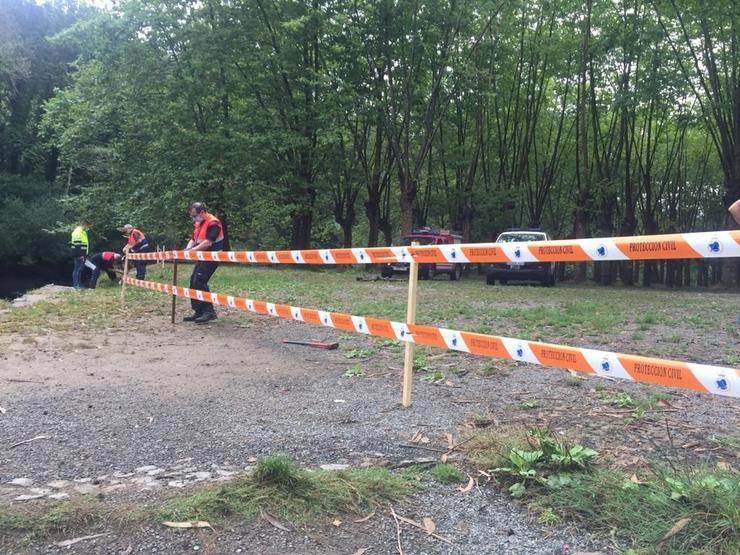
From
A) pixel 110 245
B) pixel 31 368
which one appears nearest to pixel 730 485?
pixel 31 368

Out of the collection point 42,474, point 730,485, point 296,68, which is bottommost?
point 42,474

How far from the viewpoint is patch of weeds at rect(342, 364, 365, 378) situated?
209 inches

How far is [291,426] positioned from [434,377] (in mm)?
1726

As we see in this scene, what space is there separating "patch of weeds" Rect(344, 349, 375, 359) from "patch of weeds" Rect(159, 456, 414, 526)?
3258mm

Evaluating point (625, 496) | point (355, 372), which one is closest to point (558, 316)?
point (355, 372)

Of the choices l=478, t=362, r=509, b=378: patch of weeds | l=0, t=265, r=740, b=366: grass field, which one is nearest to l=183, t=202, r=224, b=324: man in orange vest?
l=0, t=265, r=740, b=366: grass field

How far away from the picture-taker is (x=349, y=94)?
21469 mm

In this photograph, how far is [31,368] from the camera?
558 cm

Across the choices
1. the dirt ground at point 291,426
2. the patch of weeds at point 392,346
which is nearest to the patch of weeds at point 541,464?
the dirt ground at point 291,426

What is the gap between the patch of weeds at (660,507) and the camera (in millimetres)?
2230

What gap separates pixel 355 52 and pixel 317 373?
19425mm

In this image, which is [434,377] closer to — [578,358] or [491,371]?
[491,371]

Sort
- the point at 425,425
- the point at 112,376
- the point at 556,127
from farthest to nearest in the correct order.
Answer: the point at 556,127 < the point at 112,376 < the point at 425,425

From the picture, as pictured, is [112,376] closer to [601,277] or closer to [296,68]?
[296,68]
